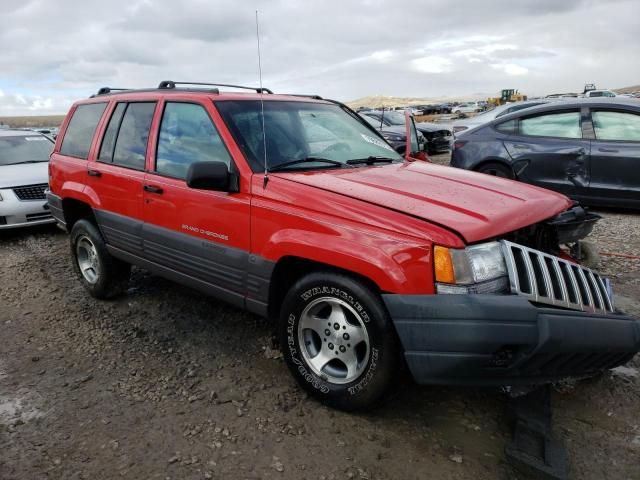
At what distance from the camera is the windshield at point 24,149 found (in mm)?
8102

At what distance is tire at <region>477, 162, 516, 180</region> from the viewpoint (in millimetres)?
7367

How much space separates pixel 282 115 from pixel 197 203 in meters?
0.87

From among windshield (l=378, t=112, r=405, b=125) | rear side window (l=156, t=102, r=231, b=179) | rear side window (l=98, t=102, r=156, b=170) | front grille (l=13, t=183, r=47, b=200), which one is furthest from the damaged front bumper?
windshield (l=378, t=112, r=405, b=125)

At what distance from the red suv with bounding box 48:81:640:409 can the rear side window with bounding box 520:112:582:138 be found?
13.1 ft

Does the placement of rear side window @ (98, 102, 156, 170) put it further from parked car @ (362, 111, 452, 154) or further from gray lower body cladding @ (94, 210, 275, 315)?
parked car @ (362, 111, 452, 154)

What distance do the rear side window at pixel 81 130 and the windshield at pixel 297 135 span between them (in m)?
1.74

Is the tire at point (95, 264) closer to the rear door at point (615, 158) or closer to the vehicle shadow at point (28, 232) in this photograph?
the vehicle shadow at point (28, 232)

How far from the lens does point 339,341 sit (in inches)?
110

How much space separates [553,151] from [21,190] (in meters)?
7.33

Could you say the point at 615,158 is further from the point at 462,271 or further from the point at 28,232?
the point at 28,232

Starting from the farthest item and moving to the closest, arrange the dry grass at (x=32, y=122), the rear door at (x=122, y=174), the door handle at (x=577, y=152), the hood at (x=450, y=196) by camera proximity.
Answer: the dry grass at (x=32, y=122) < the door handle at (x=577, y=152) < the rear door at (x=122, y=174) < the hood at (x=450, y=196)

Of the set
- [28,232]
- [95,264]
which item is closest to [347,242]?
[95,264]

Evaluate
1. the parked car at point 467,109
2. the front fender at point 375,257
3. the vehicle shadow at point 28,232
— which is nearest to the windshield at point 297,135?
the front fender at point 375,257

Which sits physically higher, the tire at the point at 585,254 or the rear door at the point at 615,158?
the rear door at the point at 615,158
